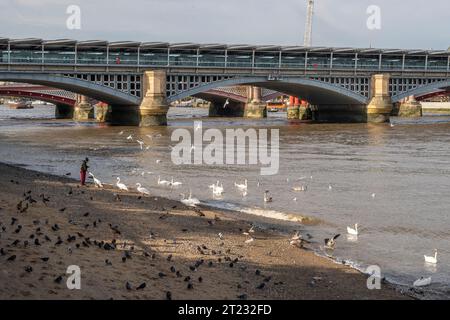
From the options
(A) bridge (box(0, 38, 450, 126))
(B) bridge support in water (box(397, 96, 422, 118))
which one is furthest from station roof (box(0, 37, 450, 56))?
(B) bridge support in water (box(397, 96, 422, 118))

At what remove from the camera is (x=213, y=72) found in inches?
2633

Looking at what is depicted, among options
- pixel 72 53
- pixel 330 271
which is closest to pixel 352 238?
pixel 330 271

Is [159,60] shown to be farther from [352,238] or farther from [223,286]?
[223,286]

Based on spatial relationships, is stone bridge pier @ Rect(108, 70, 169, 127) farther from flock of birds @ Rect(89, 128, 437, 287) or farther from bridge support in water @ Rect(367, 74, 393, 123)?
flock of birds @ Rect(89, 128, 437, 287)

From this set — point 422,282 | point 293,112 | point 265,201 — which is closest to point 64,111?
point 293,112

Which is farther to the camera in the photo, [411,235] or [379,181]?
[379,181]

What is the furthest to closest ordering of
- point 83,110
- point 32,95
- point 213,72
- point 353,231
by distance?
point 83,110 < point 32,95 < point 213,72 < point 353,231

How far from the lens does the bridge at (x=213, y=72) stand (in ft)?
192

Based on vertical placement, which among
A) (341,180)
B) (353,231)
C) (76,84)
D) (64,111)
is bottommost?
(341,180)

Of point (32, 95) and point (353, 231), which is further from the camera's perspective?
point (32, 95)

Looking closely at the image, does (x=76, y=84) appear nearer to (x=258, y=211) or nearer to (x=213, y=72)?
(x=213, y=72)

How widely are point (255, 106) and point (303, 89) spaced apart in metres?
22.3
